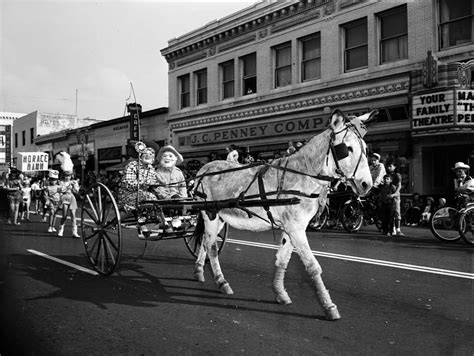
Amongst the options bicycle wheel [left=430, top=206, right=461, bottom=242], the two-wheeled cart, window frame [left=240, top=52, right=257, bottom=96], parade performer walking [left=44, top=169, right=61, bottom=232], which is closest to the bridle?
the two-wheeled cart

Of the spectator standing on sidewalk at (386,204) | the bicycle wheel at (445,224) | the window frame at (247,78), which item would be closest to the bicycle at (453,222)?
the bicycle wheel at (445,224)

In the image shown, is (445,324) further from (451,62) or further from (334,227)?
(451,62)

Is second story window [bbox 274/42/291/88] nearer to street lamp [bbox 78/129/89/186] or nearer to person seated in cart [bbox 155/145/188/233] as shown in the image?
person seated in cart [bbox 155/145/188/233]

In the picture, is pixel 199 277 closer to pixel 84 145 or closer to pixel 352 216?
pixel 352 216

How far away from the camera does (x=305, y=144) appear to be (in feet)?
16.6

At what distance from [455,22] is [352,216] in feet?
25.8

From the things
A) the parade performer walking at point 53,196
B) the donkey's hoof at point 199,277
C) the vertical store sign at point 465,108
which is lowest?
the donkey's hoof at point 199,277

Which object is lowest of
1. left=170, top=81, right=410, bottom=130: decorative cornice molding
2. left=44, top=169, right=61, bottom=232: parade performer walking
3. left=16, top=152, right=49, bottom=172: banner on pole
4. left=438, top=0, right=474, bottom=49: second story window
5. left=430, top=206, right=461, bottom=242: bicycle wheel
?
left=430, top=206, right=461, bottom=242: bicycle wheel

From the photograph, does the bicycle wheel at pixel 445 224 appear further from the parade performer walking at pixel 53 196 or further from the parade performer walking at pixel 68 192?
the parade performer walking at pixel 53 196

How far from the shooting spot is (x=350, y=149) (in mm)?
4605

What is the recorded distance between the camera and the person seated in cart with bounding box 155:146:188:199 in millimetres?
7156

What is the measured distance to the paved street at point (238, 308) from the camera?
12.8 feet

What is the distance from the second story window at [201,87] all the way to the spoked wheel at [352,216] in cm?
1440

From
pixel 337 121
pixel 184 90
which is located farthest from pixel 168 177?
pixel 184 90
